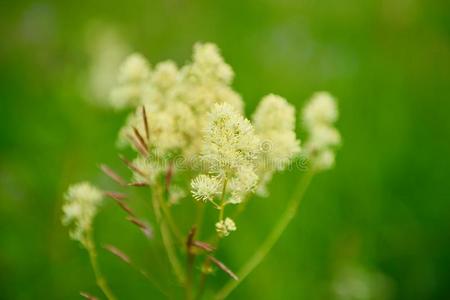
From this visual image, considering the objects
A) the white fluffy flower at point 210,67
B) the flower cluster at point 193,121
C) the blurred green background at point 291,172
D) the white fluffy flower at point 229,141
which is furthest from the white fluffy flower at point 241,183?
the blurred green background at point 291,172

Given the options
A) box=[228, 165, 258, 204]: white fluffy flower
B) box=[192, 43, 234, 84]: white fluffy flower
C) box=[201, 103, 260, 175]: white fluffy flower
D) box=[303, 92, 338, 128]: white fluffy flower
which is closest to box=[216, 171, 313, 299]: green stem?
box=[303, 92, 338, 128]: white fluffy flower

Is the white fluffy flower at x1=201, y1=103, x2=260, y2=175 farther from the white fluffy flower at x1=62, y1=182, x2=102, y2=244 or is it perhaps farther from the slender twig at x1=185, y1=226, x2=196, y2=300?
the white fluffy flower at x1=62, y1=182, x2=102, y2=244

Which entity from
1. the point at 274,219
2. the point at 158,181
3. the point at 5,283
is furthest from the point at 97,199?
the point at 274,219

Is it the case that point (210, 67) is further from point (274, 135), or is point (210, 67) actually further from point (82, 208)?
point (82, 208)

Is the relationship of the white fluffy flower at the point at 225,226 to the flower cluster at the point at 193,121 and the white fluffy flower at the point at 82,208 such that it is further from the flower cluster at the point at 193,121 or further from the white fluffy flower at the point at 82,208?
the white fluffy flower at the point at 82,208

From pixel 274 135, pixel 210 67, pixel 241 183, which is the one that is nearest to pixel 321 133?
pixel 274 135

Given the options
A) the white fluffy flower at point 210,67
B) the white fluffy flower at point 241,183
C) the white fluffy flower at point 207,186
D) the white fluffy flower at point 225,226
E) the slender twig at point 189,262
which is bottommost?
the slender twig at point 189,262

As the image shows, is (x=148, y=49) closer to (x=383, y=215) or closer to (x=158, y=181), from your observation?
(x=383, y=215)
